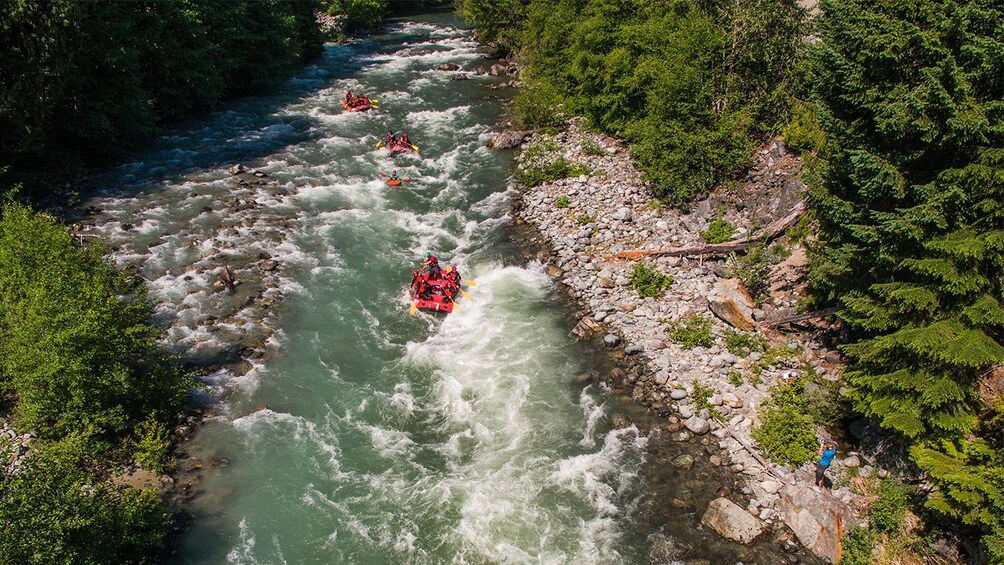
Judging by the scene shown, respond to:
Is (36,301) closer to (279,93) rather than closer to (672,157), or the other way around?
(672,157)

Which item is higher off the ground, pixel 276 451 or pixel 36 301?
pixel 36 301

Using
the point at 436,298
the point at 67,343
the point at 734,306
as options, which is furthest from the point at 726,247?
the point at 67,343

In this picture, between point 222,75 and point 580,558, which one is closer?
point 580,558

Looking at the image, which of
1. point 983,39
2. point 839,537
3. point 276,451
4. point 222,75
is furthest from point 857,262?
point 222,75

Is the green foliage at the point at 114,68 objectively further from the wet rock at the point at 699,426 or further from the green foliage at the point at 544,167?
the wet rock at the point at 699,426

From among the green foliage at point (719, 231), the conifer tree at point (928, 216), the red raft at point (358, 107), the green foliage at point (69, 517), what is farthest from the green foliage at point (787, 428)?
the red raft at point (358, 107)

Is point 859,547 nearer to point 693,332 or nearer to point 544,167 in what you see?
point 693,332

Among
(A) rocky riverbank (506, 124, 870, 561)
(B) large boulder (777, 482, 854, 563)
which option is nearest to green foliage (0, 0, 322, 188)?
(A) rocky riverbank (506, 124, 870, 561)
